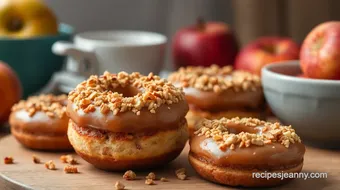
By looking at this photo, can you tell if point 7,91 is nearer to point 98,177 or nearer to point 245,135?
point 98,177

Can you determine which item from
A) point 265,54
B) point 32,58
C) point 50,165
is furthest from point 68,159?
point 265,54

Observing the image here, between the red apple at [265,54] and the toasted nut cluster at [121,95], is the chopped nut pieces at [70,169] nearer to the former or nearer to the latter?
the toasted nut cluster at [121,95]

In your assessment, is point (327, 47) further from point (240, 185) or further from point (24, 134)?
point (24, 134)

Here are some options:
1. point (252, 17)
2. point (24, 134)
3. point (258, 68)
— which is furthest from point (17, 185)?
point (252, 17)

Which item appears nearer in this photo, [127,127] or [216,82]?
[127,127]

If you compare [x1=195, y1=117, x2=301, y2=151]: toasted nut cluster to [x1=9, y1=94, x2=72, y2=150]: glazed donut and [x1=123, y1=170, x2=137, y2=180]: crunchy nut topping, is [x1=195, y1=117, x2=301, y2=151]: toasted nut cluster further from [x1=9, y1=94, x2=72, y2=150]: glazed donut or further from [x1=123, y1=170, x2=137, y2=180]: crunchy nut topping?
[x1=9, y1=94, x2=72, y2=150]: glazed donut

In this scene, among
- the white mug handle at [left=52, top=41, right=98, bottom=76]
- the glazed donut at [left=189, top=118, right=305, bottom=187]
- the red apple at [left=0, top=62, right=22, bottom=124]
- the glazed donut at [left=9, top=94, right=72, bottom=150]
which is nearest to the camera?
the glazed donut at [left=189, top=118, right=305, bottom=187]

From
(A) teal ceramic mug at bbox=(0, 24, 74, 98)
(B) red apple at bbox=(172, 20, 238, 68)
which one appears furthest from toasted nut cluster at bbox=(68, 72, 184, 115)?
(B) red apple at bbox=(172, 20, 238, 68)
